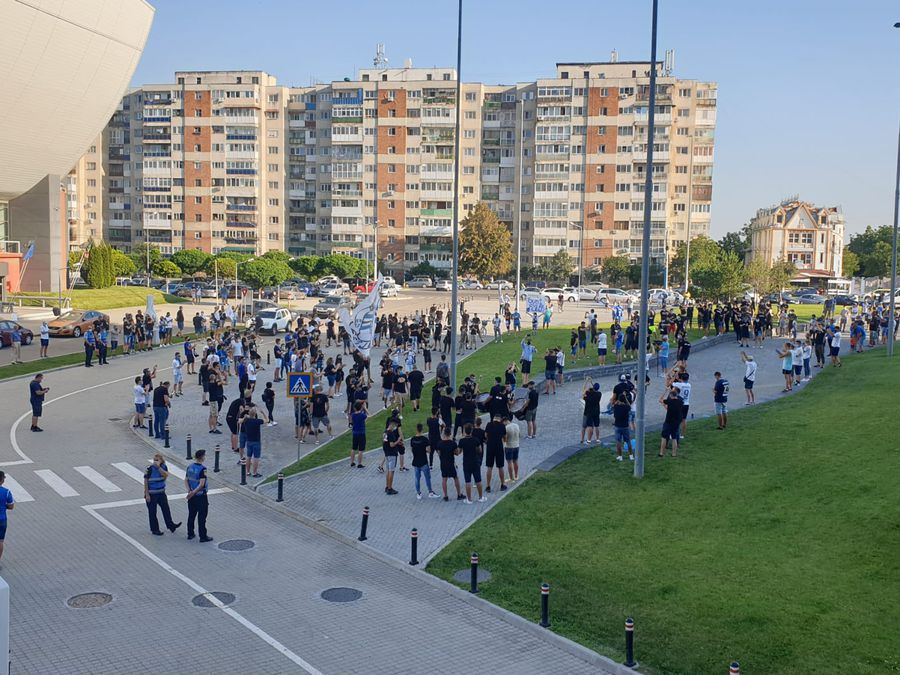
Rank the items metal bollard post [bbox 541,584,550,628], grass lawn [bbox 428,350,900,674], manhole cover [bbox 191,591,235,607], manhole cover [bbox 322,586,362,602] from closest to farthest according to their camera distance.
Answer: grass lawn [bbox 428,350,900,674]
metal bollard post [bbox 541,584,550,628]
manhole cover [bbox 191,591,235,607]
manhole cover [bbox 322,586,362,602]

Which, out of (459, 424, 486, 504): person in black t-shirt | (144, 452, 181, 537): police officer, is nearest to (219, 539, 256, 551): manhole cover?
(144, 452, 181, 537): police officer

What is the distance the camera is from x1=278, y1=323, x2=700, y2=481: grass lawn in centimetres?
2061

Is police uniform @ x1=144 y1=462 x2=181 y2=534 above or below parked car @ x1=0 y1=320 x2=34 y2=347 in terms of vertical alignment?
below

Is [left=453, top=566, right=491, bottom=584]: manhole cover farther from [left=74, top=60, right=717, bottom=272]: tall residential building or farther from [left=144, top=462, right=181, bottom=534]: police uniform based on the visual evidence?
[left=74, top=60, right=717, bottom=272]: tall residential building

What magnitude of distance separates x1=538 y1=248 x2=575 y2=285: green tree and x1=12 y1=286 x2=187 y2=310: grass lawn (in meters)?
44.9

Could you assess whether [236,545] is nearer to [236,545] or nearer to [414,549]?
[236,545]

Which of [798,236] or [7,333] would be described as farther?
[798,236]

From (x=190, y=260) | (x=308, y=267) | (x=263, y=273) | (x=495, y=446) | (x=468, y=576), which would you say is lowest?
(x=468, y=576)

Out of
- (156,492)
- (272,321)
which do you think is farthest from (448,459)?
(272,321)

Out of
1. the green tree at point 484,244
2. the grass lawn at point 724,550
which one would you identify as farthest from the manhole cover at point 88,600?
the green tree at point 484,244

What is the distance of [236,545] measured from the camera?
1459 cm

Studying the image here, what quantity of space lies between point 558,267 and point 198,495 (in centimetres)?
8575

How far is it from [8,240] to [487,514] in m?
64.4

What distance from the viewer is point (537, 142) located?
102 meters
